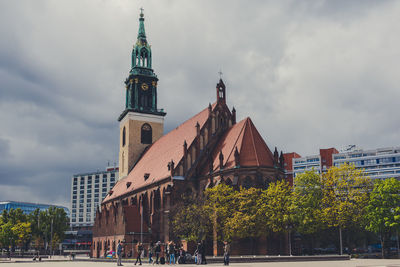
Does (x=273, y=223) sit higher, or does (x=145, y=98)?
(x=145, y=98)

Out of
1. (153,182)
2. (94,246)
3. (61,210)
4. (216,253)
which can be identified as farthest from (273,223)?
(61,210)

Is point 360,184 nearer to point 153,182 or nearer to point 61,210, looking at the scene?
point 153,182

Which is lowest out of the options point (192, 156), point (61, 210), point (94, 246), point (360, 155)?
point (94, 246)

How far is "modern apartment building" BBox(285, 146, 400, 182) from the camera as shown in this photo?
13856 centimetres

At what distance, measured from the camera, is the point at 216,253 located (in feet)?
170

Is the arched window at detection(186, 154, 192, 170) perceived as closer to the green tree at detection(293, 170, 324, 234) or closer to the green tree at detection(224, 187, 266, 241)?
the green tree at detection(224, 187, 266, 241)

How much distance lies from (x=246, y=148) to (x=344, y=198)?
13911 millimetres

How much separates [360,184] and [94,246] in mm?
49939

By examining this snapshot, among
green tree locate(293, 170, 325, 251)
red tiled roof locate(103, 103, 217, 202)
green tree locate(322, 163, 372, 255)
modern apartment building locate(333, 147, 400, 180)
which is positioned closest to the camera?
green tree locate(322, 163, 372, 255)

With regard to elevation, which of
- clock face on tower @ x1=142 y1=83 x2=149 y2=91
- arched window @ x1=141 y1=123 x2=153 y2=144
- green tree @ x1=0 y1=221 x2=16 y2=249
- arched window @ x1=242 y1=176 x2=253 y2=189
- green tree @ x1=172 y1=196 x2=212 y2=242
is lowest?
green tree @ x1=0 y1=221 x2=16 y2=249

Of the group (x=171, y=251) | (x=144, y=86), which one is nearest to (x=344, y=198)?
(x=171, y=251)

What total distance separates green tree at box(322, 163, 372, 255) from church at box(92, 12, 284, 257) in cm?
652

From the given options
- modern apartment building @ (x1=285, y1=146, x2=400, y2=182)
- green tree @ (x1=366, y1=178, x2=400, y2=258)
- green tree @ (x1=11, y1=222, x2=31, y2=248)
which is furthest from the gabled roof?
modern apartment building @ (x1=285, y1=146, x2=400, y2=182)

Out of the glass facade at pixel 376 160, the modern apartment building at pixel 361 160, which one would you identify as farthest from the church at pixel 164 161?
the glass facade at pixel 376 160
